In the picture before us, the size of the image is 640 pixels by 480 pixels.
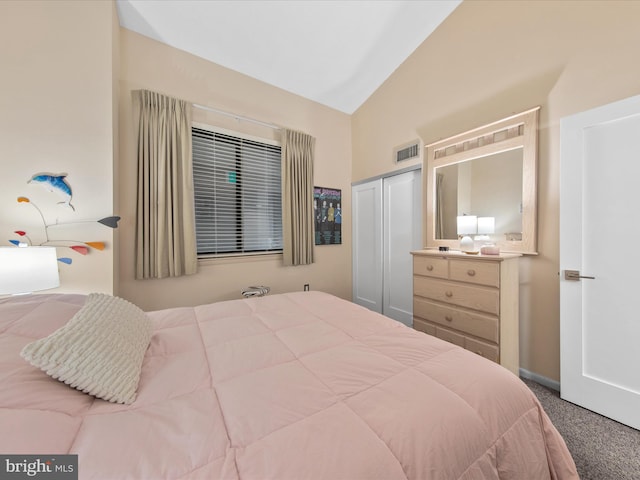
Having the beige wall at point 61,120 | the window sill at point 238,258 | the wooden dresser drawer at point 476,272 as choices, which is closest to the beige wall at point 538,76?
the wooden dresser drawer at point 476,272

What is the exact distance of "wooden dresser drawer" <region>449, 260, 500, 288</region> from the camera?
174cm

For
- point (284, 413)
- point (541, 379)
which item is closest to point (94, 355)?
point (284, 413)

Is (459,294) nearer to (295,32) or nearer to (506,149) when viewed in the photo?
(506,149)

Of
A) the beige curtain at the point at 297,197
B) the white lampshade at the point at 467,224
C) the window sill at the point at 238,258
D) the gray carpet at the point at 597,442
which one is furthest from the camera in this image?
the beige curtain at the point at 297,197

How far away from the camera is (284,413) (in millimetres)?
666

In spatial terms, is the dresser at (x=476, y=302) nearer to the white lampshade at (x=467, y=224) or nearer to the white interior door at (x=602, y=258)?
the white interior door at (x=602, y=258)

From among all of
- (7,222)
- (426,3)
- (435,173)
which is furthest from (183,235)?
(426,3)

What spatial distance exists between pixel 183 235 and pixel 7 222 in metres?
1.10

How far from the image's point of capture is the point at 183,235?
7.79 ft

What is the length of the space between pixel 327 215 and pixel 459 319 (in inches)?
80.8

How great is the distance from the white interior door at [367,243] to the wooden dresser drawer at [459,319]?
998 millimetres

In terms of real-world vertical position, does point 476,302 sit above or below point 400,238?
below

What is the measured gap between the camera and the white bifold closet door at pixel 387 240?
9.41 ft

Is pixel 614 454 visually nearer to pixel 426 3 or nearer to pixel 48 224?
pixel 426 3
